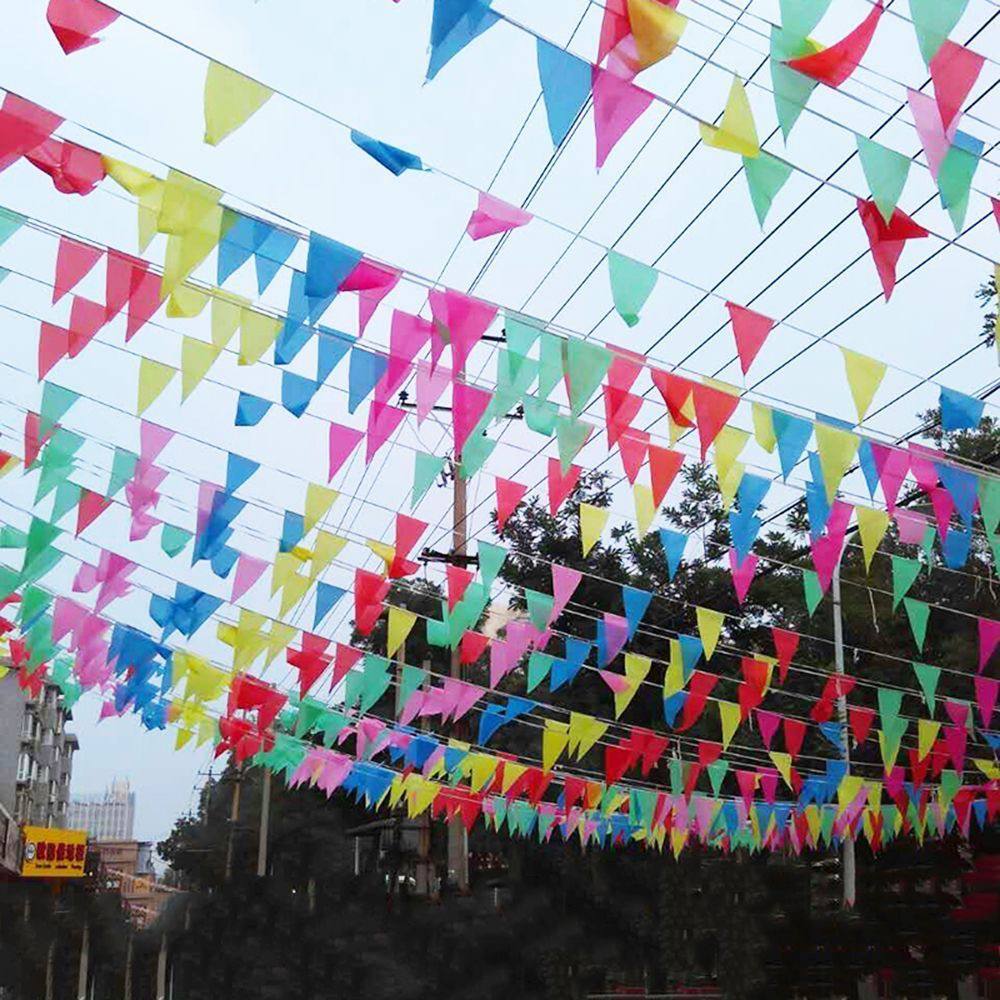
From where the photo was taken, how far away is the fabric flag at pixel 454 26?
279cm

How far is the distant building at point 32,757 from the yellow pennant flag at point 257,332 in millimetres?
22117

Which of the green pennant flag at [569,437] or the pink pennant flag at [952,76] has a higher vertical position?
the pink pennant flag at [952,76]

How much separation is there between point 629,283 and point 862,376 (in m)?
0.90

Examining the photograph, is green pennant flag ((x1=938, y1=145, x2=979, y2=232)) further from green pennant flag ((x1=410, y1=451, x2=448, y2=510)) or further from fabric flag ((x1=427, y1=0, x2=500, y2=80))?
green pennant flag ((x1=410, y1=451, x2=448, y2=510))

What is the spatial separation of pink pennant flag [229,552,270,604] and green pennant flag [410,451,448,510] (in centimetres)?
146

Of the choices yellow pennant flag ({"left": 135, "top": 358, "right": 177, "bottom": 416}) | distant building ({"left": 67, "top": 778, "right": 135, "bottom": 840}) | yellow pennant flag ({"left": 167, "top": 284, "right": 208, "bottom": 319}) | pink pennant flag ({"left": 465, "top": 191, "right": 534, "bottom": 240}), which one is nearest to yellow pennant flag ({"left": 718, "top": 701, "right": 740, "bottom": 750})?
yellow pennant flag ({"left": 135, "top": 358, "right": 177, "bottom": 416})

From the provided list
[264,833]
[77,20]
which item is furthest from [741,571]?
[264,833]

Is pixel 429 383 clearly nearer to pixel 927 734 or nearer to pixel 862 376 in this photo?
pixel 862 376

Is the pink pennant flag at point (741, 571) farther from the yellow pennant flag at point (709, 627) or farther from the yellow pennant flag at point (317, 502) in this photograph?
the yellow pennant flag at point (317, 502)

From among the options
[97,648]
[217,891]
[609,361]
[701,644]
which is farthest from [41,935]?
[609,361]

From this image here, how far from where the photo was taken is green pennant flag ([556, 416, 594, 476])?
459cm

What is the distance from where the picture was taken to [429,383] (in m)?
4.50

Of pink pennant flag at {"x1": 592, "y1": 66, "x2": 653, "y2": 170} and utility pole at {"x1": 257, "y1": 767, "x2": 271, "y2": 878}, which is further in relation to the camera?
utility pole at {"x1": 257, "y1": 767, "x2": 271, "y2": 878}

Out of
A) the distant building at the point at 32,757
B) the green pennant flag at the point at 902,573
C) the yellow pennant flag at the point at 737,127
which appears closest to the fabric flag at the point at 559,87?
the yellow pennant flag at the point at 737,127
